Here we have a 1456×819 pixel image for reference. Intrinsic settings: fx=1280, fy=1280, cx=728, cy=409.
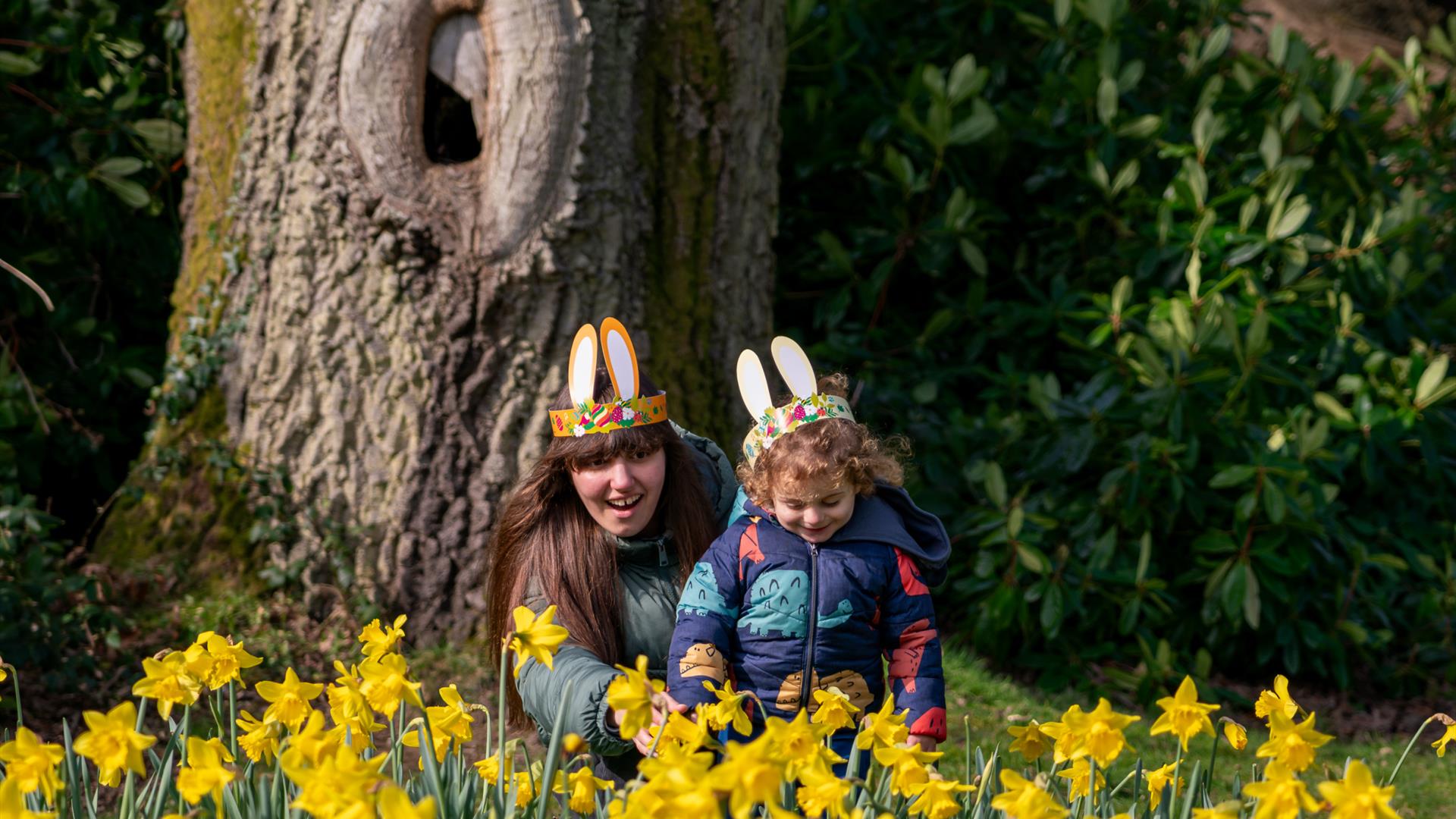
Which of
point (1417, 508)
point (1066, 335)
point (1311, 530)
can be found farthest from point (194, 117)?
point (1417, 508)

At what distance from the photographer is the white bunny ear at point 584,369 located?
2443 millimetres

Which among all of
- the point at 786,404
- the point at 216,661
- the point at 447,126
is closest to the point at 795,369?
the point at 786,404

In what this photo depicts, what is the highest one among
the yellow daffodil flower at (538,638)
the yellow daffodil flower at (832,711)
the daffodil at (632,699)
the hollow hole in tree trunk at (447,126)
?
the hollow hole in tree trunk at (447,126)

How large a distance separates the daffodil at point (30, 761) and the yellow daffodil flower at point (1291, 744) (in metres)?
1.57

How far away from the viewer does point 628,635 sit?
254cm

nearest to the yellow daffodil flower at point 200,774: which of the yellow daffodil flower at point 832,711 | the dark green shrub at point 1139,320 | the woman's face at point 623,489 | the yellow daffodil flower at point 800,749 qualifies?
the yellow daffodil flower at point 800,749

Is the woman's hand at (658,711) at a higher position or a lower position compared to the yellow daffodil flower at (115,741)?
lower

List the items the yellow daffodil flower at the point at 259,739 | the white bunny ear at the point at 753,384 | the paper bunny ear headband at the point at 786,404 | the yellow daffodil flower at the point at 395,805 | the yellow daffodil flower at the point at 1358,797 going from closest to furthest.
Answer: the yellow daffodil flower at the point at 395,805, the yellow daffodil flower at the point at 1358,797, the yellow daffodil flower at the point at 259,739, the paper bunny ear headband at the point at 786,404, the white bunny ear at the point at 753,384

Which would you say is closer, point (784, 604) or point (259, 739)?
point (259, 739)

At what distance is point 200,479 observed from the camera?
3.98 meters

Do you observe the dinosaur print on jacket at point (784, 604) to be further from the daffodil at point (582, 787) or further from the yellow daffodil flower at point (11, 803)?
the yellow daffodil flower at point (11, 803)

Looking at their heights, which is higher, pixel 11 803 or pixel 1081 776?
pixel 11 803

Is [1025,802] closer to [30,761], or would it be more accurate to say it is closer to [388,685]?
[388,685]

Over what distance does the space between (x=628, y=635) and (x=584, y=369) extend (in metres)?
0.54
